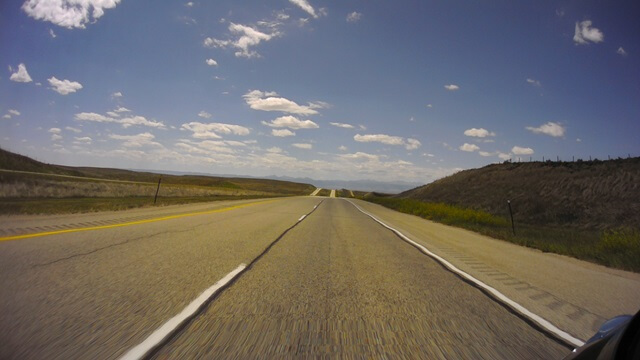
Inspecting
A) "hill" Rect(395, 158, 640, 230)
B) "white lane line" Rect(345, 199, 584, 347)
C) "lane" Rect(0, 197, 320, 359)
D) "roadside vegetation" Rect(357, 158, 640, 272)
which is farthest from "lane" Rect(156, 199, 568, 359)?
A: "hill" Rect(395, 158, 640, 230)

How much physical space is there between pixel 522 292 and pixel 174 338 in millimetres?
5093

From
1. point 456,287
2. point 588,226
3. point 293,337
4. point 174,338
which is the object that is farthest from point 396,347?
point 588,226

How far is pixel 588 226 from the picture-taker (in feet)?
80.5

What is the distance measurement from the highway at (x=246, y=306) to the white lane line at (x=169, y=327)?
0.05 meters

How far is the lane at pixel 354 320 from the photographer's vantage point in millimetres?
3402

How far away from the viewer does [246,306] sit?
4.57 m

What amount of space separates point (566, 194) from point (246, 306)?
3370cm

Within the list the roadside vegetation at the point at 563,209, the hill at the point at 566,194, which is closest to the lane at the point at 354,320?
the roadside vegetation at the point at 563,209

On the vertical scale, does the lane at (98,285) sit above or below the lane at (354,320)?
below

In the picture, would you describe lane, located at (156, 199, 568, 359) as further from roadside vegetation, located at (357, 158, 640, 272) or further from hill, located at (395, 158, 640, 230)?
hill, located at (395, 158, 640, 230)

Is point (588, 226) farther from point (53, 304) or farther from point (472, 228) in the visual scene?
point (53, 304)

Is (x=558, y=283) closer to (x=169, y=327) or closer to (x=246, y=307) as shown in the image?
(x=246, y=307)

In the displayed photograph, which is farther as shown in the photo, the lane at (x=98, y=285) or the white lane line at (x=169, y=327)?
the lane at (x=98, y=285)

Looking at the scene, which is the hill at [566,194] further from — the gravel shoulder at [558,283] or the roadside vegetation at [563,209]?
the gravel shoulder at [558,283]
